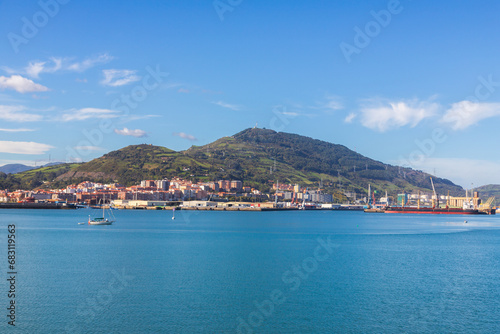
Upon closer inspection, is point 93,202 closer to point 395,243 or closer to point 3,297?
point 395,243

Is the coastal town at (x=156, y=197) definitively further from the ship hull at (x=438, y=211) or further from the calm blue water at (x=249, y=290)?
the calm blue water at (x=249, y=290)

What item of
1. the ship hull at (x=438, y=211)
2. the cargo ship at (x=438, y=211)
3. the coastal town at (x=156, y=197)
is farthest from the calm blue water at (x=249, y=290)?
the cargo ship at (x=438, y=211)

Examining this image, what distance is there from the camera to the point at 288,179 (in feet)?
652

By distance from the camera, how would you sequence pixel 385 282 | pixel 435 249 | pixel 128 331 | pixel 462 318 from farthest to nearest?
pixel 435 249, pixel 385 282, pixel 462 318, pixel 128 331

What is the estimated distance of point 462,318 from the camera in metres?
15.8

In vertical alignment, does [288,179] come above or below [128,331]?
above

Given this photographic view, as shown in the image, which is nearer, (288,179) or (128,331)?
(128,331)

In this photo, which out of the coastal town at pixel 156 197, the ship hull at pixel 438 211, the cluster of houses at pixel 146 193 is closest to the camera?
the ship hull at pixel 438 211

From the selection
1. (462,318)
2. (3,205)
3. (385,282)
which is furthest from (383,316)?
(3,205)

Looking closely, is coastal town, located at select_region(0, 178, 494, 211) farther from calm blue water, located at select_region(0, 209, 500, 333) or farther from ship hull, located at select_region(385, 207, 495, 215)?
calm blue water, located at select_region(0, 209, 500, 333)

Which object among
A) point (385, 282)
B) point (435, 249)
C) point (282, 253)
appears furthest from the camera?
Answer: point (435, 249)

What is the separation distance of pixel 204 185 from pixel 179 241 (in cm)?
10975

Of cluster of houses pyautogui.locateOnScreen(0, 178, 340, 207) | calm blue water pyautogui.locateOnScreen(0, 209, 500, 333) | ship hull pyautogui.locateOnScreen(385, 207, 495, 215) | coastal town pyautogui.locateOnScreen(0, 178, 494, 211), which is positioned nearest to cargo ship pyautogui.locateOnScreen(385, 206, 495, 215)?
ship hull pyautogui.locateOnScreen(385, 207, 495, 215)

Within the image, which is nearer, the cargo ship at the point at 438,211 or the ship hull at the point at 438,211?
the ship hull at the point at 438,211
